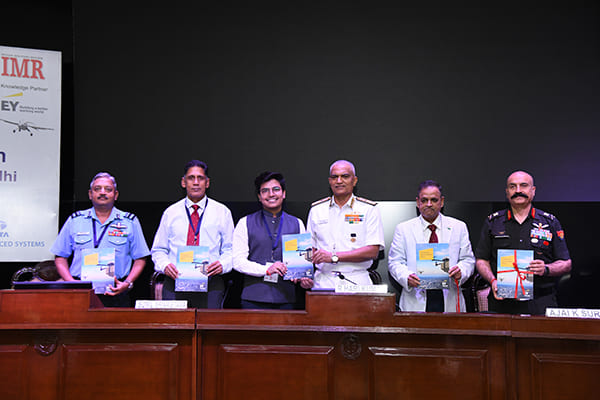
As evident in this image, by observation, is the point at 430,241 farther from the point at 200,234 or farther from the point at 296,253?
the point at 200,234

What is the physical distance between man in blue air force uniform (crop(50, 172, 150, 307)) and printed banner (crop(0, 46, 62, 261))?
0.68 meters

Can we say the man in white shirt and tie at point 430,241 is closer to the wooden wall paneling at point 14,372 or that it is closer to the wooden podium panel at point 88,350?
the wooden podium panel at point 88,350

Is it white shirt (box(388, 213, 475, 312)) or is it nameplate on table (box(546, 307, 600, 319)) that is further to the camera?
white shirt (box(388, 213, 475, 312))

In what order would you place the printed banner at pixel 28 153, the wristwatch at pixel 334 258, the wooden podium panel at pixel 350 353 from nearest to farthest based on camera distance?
1. the wooden podium panel at pixel 350 353
2. the wristwatch at pixel 334 258
3. the printed banner at pixel 28 153

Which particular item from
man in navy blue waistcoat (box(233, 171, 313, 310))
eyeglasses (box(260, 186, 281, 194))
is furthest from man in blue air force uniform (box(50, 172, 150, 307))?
eyeglasses (box(260, 186, 281, 194))

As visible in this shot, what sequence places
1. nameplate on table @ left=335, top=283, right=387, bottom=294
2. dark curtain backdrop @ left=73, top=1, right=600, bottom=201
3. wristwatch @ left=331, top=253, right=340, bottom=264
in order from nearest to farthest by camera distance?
nameplate on table @ left=335, top=283, right=387, bottom=294, wristwatch @ left=331, top=253, right=340, bottom=264, dark curtain backdrop @ left=73, top=1, right=600, bottom=201

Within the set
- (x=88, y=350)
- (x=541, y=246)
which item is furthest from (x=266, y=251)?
(x=541, y=246)

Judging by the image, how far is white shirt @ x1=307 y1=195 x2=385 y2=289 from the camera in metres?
3.99

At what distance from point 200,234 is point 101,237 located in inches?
31.4

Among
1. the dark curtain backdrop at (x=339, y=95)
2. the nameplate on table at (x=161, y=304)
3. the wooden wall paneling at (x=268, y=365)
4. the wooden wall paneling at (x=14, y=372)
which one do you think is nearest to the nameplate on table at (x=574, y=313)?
the wooden wall paneling at (x=268, y=365)

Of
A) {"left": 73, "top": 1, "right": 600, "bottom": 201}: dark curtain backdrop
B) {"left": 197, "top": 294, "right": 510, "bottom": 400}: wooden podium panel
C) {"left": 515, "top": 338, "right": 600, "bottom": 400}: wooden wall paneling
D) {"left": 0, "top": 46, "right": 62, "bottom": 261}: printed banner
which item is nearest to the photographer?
{"left": 515, "top": 338, "right": 600, "bottom": 400}: wooden wall paneling

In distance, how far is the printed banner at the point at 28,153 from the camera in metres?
4.68

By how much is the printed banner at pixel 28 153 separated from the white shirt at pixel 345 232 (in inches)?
96.6

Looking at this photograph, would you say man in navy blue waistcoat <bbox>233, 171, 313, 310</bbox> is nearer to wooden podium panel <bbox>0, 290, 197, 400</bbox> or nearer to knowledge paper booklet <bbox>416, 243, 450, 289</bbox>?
knowledge paper booklet <bbox>416, 243, 450, 289</bbox>
